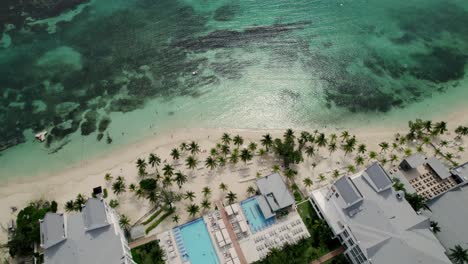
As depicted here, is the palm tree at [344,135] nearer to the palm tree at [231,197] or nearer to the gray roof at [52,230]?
the palm tree at [231,197]

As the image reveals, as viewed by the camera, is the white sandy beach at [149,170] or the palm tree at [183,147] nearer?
the white sandy beach at [149,170]

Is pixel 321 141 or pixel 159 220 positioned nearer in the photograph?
pixel 159 220

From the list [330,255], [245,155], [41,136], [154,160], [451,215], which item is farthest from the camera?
[41,136]

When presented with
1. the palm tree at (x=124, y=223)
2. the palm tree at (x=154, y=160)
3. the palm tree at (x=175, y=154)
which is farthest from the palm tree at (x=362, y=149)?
the palm tree at (x=124, y=223)

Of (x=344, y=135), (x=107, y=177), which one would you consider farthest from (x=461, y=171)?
(x=107, y=177)

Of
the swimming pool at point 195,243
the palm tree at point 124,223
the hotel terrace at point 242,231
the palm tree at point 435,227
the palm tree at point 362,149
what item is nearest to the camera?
the swimming pool at point 195,243

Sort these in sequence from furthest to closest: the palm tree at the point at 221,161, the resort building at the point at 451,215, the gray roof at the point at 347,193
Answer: the palm tree at the point at 221,161 → the resort building at the point at 451,215 → the gray roof at the point at 347,193

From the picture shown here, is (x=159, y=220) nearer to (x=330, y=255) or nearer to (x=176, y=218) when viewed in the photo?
(x=176, y=218)

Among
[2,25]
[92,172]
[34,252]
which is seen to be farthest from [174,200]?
[2,25]
